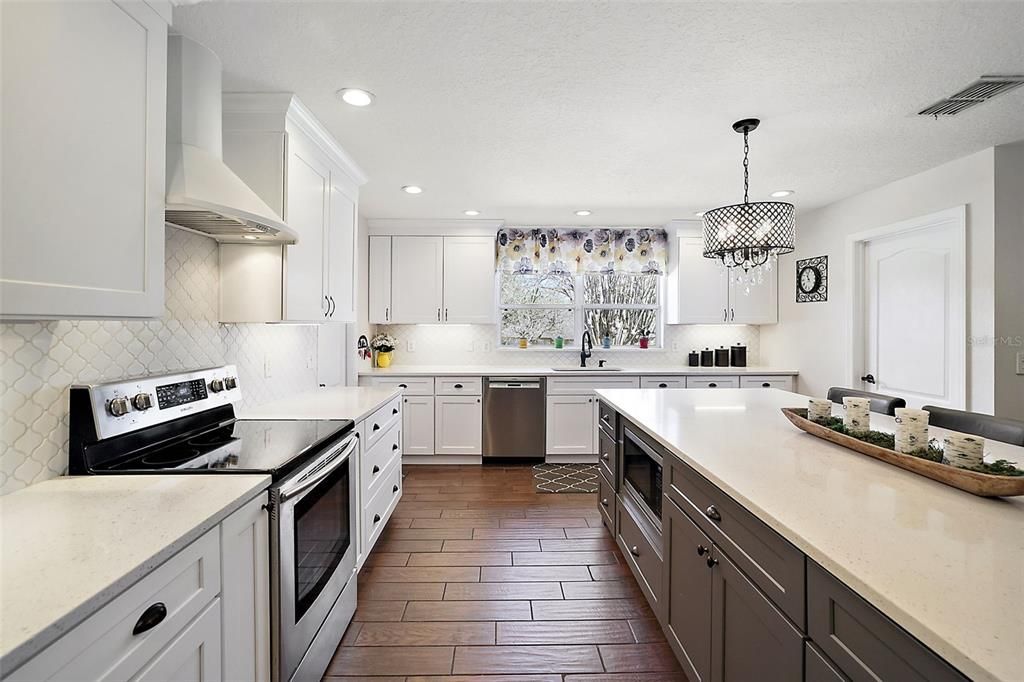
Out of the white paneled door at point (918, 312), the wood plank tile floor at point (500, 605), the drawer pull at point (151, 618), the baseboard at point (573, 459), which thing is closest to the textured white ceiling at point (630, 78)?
the white paneled door at point (918, 312)

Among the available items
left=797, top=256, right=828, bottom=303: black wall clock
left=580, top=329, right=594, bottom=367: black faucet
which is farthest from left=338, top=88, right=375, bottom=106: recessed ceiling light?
left=797, top=256, right=828, bottom=303: black wall clock

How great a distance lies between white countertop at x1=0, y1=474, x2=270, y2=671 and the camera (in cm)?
77

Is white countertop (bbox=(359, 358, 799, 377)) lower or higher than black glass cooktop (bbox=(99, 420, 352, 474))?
higher

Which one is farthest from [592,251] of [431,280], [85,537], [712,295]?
[85,537]

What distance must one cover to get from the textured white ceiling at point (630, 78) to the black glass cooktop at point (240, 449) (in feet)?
4.97

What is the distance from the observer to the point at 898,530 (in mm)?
1032

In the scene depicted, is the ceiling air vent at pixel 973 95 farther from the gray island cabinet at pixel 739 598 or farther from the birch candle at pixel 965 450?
the gray island cabinet at pixel 739 598

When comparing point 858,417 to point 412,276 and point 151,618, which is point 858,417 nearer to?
point 151,618

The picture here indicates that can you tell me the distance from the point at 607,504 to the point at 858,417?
1597mm

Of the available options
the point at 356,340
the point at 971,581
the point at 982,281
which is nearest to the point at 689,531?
the point at 971,581

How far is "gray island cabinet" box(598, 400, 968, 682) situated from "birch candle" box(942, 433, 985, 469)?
59 cm

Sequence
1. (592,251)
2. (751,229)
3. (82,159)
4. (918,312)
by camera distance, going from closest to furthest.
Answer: (82,159)
(751,229)
(918,312)
(592,251)

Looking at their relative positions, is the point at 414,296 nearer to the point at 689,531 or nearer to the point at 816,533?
the point at 689,531

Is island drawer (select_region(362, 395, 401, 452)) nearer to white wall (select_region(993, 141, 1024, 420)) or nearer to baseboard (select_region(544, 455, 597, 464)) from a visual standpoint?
baseboard (select_region(544, 455, 597, 464))
